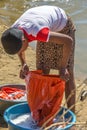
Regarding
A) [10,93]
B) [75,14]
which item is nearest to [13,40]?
[10,93]

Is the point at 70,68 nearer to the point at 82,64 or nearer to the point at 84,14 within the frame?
the point at 82,64

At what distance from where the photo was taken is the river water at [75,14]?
6.82m

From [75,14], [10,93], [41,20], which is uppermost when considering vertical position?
[41,20]

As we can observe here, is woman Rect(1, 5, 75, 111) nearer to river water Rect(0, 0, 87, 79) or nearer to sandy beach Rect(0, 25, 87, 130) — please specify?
sandy beach Rect(0, 25, 87, 130)

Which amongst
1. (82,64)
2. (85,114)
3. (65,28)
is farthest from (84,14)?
(65,28)

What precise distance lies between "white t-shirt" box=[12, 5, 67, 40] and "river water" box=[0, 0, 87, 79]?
96.5 inches

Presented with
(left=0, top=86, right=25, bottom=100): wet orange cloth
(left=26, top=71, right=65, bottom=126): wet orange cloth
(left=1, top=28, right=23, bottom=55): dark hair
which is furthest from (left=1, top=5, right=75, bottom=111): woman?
(left=0, top=86, right=25, bottom=100): wet orange cloth

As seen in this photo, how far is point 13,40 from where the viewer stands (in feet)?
11.2

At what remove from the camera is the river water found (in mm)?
6816

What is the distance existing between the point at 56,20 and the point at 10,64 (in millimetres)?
2662

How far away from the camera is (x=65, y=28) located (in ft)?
13.2

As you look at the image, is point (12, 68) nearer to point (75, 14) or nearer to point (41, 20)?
point (41, 20)

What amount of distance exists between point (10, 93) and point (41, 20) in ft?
4.69

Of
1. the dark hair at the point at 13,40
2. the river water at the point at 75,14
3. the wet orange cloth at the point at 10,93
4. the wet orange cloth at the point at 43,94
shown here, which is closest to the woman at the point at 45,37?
the dark hair at the point at 13,40
